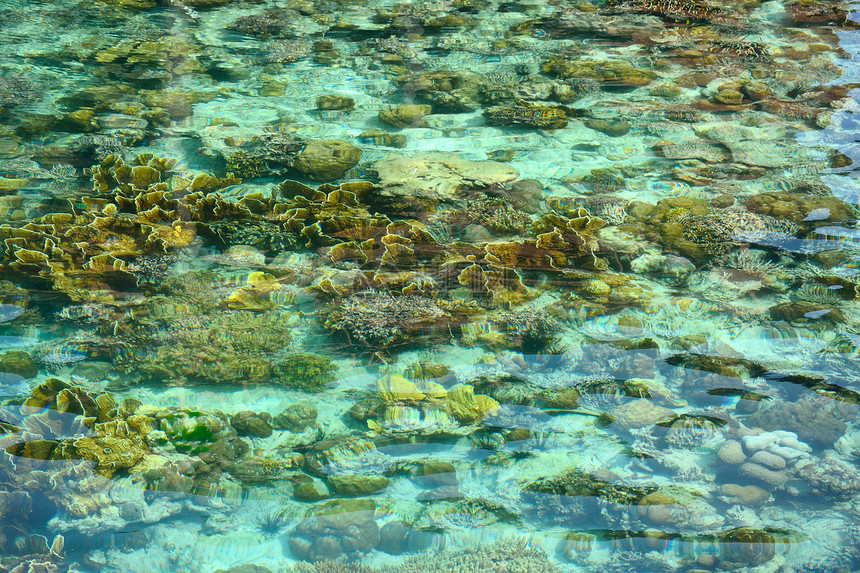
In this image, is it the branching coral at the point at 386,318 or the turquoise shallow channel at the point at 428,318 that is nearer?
the turquoise shallow channel at the point at 428,318

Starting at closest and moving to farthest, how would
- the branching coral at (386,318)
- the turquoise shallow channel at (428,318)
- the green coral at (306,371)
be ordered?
the turquoise shallow channel at (428,318) < the green coral at (306,371) < the branching coral at (386,318)

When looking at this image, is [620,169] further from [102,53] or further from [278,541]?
[102,53]

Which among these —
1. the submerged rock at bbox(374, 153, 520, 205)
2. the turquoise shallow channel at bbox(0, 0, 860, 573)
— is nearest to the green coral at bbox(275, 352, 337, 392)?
the turquoise shallow channel at bbox(0, 0, 860, 573)

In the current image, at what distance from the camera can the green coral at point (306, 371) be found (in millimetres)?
4023

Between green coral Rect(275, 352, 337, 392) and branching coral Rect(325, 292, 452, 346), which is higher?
branching coral Rect(325, 292, 452, 346)

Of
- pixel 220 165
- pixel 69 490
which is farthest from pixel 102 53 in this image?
pixel 69 490

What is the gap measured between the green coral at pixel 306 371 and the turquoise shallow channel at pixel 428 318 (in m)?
0.01

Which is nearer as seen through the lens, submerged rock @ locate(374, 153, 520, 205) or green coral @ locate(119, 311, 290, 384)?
green coral @ locate(119, 311, 290, 384)

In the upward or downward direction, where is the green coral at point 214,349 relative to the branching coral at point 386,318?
downward

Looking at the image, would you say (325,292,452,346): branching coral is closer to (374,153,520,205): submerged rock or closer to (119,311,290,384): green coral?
(119,311,290,384): green coral

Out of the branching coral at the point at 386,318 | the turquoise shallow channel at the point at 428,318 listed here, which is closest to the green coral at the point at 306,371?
the turquoise shallow channel at the point at 428,318

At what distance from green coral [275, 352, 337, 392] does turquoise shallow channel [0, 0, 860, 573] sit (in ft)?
0.05

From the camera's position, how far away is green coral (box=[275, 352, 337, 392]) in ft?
13.2

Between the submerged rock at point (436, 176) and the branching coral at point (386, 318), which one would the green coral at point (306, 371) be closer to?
the branching coral at point (386, 318)
